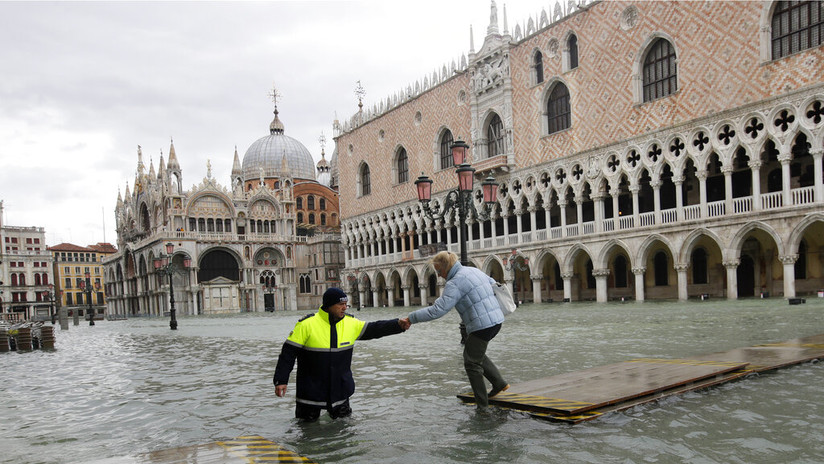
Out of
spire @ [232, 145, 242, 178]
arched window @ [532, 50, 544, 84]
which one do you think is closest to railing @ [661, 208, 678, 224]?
arched window @ [532, 50, 544, 84]

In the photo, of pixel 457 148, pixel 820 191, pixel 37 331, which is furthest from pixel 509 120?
pixel 37 331

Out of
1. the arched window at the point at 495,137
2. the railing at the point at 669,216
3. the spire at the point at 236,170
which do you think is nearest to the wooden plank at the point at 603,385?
the railing at the point at 669,216

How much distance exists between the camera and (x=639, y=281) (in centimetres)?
2652

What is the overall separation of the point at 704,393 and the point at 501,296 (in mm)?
2082

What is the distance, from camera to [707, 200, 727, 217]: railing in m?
23.3

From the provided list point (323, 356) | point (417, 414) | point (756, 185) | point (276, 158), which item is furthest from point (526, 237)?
point (276, 158)

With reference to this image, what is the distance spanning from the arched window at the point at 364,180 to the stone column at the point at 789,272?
98.4 ft

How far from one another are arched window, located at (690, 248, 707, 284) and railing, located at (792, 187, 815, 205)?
18.8ft

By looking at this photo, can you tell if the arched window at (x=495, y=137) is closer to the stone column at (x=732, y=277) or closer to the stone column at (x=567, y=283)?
the stone column at (x=567, y=283)

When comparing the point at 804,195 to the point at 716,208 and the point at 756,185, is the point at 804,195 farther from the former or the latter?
the point at 716,208

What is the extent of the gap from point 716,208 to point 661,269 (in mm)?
5289

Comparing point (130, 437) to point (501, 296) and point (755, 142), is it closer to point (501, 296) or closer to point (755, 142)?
point (501, 296)

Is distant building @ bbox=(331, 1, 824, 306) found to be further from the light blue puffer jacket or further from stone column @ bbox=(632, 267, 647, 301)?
the light blue puffer jacket

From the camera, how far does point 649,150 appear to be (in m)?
25.7
